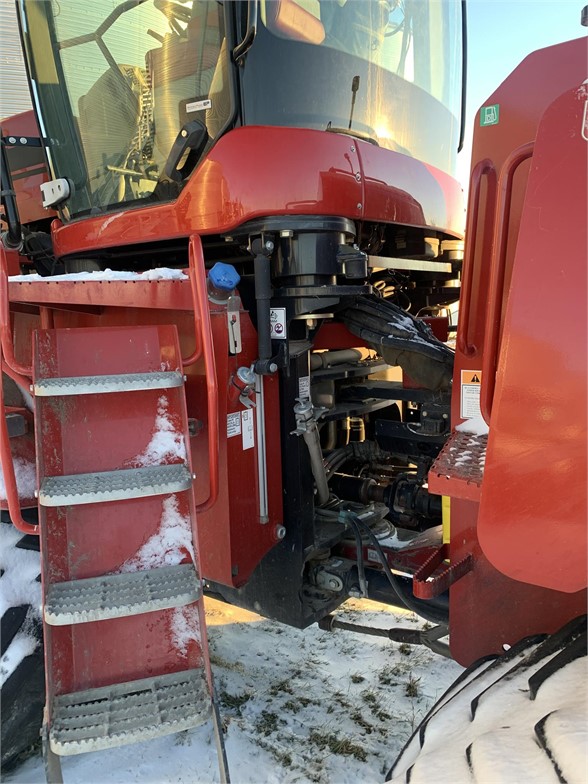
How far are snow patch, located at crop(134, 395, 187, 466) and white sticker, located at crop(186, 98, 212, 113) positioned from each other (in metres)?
1.23

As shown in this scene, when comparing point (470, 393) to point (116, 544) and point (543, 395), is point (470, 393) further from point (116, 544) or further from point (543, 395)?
point (116, 544)

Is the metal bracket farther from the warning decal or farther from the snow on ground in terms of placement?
the snow on ground

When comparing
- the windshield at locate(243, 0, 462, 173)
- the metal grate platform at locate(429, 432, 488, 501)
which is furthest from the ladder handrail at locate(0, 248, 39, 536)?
the metal grate platform at locate(429, 432, 488, 501)

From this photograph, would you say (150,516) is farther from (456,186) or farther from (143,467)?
(456,186)

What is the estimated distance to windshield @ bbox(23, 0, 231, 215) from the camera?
87.7 inches

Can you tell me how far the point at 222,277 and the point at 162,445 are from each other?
0.63m

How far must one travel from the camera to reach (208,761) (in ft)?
7.34

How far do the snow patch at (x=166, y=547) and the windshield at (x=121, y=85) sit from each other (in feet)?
4.50

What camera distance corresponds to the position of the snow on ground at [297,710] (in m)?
2.20

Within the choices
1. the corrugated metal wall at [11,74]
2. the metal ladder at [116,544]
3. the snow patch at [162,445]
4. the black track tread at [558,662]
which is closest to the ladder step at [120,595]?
the metal ladder at [116,544]

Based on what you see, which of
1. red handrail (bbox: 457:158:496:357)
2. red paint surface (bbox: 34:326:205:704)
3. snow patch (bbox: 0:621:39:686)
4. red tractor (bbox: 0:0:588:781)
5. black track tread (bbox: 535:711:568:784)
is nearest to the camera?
black track tread (bbox: 535:711:568:784)

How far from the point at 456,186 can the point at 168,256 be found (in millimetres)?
1603

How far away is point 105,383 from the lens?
1.77 m

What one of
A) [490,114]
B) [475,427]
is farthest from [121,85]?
[475,427]
